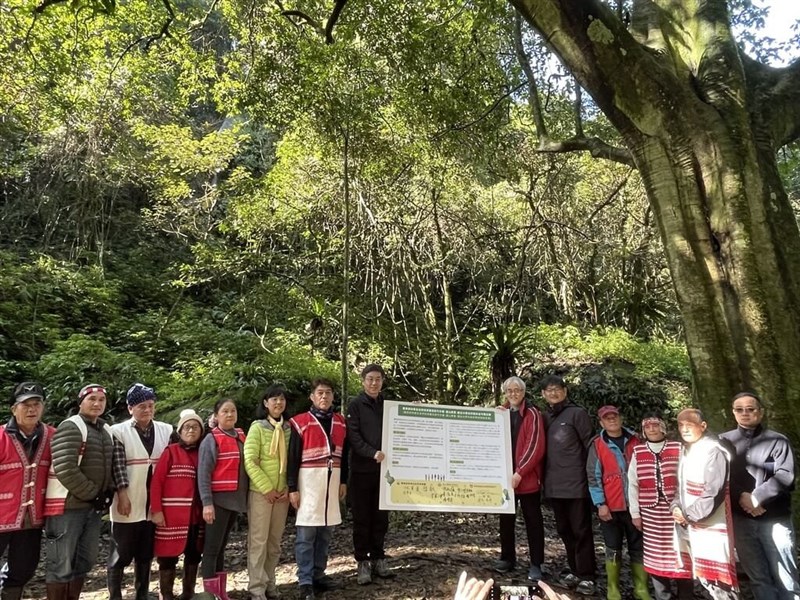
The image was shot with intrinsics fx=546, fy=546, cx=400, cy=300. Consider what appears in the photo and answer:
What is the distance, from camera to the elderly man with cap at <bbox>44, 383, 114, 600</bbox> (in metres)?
3.67

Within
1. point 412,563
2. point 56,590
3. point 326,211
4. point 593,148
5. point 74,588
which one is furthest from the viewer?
point 326,211

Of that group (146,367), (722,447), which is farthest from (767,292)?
(146,367)

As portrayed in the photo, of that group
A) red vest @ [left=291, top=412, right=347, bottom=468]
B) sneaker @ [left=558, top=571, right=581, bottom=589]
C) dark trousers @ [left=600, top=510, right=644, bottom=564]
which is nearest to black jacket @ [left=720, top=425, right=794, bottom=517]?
dark trousers @ [left=600, top=510, right=644, bottom=564]

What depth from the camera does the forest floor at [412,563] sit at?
4465 millimetres

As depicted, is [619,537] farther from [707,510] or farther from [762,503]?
[762,503]

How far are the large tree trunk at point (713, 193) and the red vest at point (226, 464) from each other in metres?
3.94

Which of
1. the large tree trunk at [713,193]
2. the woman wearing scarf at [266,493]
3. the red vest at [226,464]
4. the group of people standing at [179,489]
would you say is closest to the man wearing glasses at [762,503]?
the large tree trunk at [713,193]

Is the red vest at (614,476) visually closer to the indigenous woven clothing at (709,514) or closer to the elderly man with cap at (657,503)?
the elderly man with cap at (657,503)

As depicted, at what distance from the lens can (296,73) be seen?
7.73 m

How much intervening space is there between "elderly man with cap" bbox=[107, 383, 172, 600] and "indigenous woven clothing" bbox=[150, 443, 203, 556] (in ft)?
0.29

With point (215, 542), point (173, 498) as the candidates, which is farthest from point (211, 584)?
point (173, 498)

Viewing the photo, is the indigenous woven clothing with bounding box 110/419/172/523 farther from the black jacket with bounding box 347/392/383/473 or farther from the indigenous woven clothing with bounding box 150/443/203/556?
the black jacket with bounding box 347/392/383/473

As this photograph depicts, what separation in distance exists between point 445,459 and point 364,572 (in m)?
1.14

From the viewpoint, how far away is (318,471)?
14.5ft
